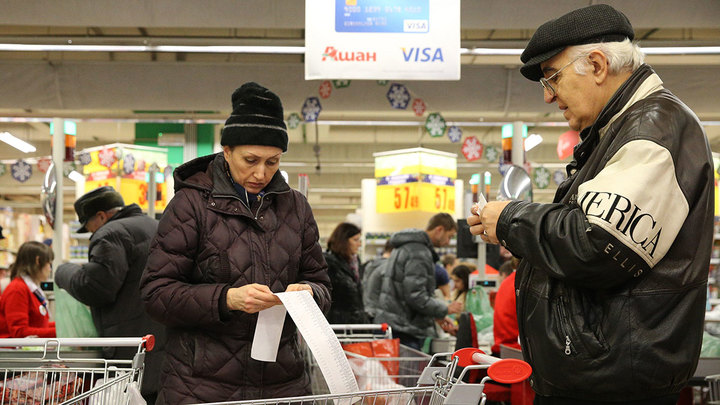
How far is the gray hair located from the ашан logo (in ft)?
12.5

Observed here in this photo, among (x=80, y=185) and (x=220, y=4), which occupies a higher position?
(x=220, y=4)

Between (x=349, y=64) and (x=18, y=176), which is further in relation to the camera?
(x=18, y=176)

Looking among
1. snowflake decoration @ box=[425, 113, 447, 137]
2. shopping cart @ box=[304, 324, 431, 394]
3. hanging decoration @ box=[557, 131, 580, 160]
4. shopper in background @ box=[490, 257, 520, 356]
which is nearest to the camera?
shopping cart @ box=[304, 324, 431, 394]

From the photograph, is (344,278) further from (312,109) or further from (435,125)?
(435,125)

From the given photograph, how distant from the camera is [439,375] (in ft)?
5.86

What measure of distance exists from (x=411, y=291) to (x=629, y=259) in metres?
4.84

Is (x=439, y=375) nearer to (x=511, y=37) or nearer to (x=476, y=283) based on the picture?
(x=476, y=283)

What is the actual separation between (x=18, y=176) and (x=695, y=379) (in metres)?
12.0

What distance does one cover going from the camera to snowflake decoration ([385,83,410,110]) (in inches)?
327

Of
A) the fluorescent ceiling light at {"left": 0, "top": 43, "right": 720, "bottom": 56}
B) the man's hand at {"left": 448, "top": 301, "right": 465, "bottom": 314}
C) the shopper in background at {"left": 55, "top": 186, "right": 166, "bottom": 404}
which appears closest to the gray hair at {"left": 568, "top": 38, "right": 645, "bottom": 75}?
the shopper in background at {"left": 55, "top": 186, "right": 166, "bottom": 404}

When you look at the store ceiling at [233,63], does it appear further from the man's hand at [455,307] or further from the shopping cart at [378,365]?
the shopping cart at [378,365]

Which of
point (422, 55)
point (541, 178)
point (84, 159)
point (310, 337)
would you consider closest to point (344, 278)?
point (422, 55)

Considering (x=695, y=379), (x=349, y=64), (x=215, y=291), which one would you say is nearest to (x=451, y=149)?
(x=349, y=64)

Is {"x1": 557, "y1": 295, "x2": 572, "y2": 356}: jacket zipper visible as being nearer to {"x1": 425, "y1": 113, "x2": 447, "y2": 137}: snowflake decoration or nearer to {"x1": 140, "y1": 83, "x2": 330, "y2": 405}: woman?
{"x1": 140, "y1": 83, "x2": 330, "y2": 405}: woman
